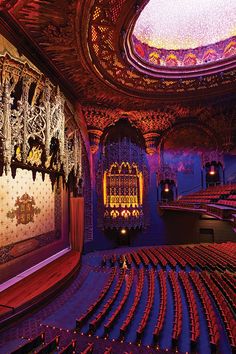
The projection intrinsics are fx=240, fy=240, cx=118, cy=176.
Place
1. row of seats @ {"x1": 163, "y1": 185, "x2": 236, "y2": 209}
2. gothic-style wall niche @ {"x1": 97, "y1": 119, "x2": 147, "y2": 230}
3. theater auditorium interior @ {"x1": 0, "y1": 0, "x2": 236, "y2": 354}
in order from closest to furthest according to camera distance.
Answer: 1. theater auditorium interior @ {"x1": 0, "y1": 0, "x2": 236, "y2": 354}
2. row of seats @ {"x1": 163, "y1": 185, "x2": 236, "y2": 209}
3. gothic-style wall niche @ {"x1": 97, "y1": 119, "x2": 147, "y2": 230}

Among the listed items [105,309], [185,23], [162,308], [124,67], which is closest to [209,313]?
[162,308]

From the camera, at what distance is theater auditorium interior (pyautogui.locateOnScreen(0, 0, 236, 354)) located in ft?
14.9

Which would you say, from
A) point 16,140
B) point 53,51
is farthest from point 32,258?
point 53,51

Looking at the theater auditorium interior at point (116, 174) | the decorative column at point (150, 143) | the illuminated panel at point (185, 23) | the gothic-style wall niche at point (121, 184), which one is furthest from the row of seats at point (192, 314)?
the illuminated panel at point (185, 23)

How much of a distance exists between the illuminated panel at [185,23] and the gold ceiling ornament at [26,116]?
4.35 m

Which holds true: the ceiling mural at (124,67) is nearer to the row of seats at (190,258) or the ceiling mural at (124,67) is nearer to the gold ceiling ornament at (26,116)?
the gold ceiling ornament at (26,116)

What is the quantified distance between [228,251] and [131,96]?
6.80 m

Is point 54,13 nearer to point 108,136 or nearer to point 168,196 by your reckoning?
point 108,136

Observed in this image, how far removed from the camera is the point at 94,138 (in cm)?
1096

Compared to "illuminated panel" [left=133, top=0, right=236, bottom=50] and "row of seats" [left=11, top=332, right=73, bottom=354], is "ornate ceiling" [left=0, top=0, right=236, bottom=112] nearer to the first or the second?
"illuminated panel" [left=133, top=0, right=236, bottom=50]

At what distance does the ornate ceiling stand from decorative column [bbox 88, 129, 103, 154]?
4.13 feet

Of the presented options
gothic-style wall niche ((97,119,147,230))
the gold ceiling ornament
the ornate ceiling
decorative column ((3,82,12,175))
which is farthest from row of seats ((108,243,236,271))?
the ornate ceiling

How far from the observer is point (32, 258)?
6.95 m

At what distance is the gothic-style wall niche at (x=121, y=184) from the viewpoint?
36.6ft
